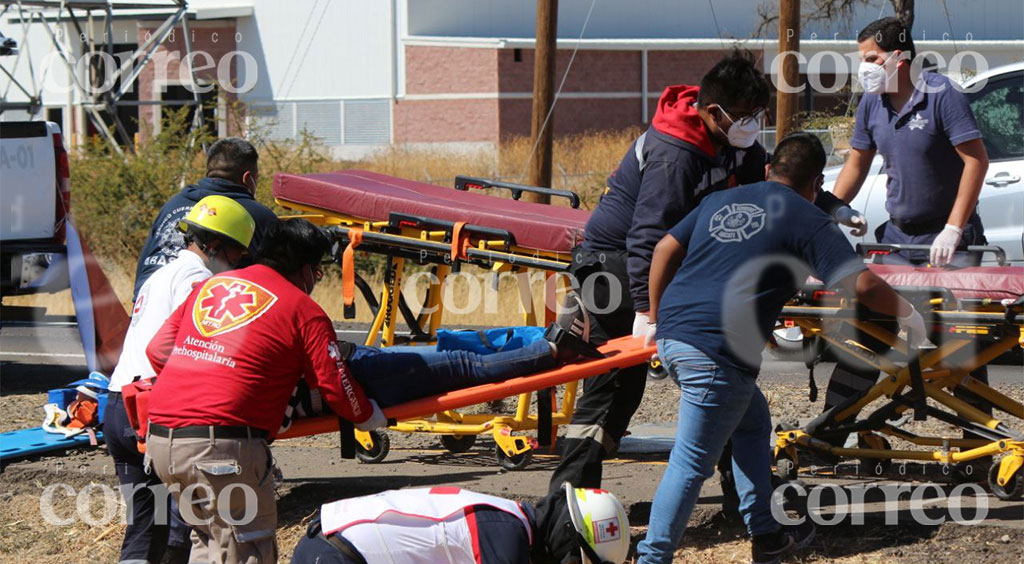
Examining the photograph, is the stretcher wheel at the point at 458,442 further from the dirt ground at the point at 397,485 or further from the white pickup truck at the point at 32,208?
the white pickup truck at the point at 32,208

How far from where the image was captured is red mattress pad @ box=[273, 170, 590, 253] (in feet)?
21.3

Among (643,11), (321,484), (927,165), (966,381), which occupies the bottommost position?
(321,484)

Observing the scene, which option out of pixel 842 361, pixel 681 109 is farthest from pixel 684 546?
pixel 681 109

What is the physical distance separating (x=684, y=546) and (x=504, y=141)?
29.9 meters

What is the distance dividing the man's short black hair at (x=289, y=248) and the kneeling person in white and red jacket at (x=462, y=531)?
3.56 ft

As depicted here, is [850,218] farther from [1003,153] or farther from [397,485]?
[1003,153]

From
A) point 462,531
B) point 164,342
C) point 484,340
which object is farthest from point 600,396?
point 462,531

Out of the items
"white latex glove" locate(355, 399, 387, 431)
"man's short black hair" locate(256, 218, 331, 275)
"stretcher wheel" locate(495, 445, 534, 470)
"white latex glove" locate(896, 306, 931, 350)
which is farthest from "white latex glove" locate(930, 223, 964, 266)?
"man's short black hair" locate(256, 218, 331, 275)

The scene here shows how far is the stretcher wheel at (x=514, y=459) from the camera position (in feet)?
21.9

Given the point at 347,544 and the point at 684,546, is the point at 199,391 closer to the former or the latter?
the point at 347,544

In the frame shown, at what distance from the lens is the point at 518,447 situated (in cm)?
665

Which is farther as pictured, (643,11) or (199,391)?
(643,11)

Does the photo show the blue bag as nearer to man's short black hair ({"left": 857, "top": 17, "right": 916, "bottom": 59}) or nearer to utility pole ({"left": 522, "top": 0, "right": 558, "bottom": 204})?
man's short black hair ({"left": 857, "top": 17, "right": 916, "bottom": 59})

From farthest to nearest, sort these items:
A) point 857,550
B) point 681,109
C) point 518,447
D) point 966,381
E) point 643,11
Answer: point 643,11, point 518,447, point 966,381, point 857,550, point 681,109
